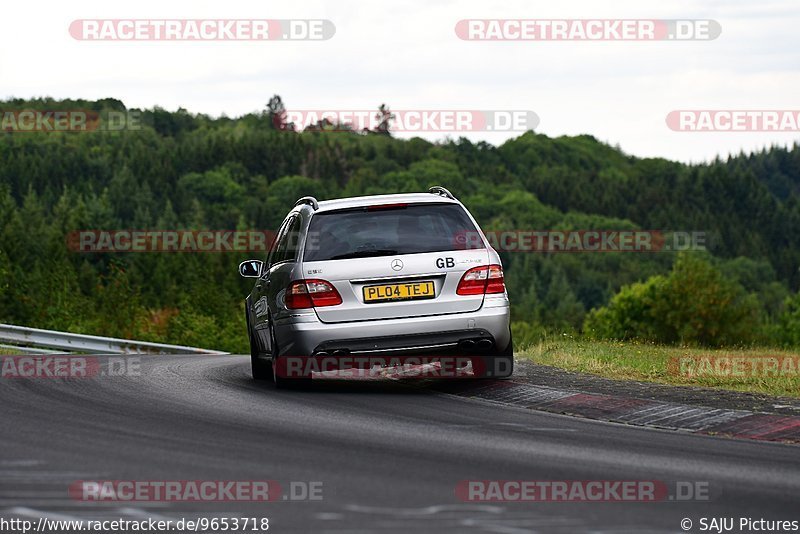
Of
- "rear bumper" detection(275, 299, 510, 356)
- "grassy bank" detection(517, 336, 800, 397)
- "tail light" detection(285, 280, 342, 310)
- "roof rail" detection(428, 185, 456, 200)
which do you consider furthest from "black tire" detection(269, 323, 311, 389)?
"grassy bank" detection(517, 336, 800, 397)

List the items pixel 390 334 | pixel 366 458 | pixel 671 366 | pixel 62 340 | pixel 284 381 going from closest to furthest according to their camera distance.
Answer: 1. pixel 366 458
2. pixel 390 334
3. pixel 284 381
4. pixel 671 366
5. pixel 62 340

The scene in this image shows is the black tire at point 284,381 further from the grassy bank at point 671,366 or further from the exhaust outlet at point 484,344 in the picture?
the grassy bank at point 671,366

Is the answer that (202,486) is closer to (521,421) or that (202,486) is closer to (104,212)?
(521,421)

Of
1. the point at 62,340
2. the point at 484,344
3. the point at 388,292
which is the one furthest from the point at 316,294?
the point at 62,340

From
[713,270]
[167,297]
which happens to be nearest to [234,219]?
[167,297]

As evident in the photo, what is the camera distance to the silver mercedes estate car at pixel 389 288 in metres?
11.5

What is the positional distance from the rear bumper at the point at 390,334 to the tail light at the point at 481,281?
19 cm

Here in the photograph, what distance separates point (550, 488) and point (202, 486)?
6.16ft

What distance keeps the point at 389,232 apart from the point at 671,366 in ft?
13.3

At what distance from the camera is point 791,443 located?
8906 mm

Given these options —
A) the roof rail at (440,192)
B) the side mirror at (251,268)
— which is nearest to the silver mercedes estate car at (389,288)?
the roof rail at (440,192)

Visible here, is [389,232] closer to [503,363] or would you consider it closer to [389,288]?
[389,288]

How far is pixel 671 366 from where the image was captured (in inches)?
551

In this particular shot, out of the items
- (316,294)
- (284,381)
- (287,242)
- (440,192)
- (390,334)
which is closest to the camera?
(390,334)
